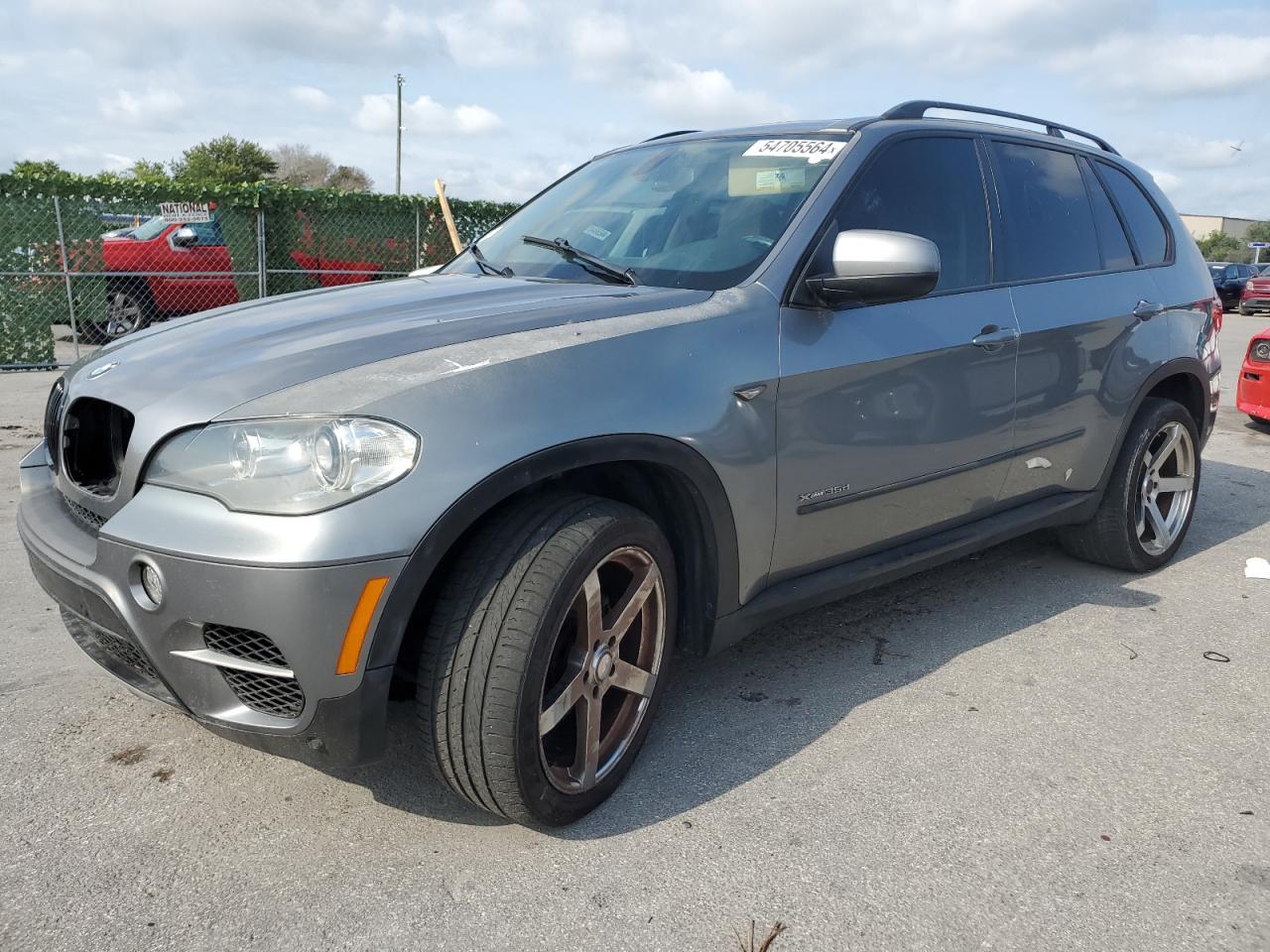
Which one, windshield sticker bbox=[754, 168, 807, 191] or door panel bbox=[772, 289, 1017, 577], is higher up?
windshield sticker bbox=[754, 168, 807, 191]

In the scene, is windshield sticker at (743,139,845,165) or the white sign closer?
windshield sticker at (743,139,845,165)

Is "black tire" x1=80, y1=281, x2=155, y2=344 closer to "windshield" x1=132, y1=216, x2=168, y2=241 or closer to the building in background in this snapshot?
"windshield" x1=132, y1=216, x2=168, y2=241

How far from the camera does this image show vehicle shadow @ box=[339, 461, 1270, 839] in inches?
105

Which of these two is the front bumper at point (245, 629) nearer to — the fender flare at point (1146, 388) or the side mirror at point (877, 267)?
the side mirror at point (877, 267)

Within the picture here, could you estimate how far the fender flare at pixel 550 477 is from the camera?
2.11 metres

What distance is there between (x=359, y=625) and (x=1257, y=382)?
328 inches

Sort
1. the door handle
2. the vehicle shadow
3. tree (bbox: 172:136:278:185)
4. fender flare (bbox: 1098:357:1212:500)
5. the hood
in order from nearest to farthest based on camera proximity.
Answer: the hood, the vehicle shadow, the door handle, fender flare (bbox: 1098:357:1212:500), tree (bbox: 172:136:278:185)

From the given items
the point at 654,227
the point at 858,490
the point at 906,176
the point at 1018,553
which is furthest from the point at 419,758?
the point at 1018,553

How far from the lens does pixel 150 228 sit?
11898 mm

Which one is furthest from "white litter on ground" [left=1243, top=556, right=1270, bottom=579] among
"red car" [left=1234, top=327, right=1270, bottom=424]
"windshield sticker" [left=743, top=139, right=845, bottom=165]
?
"red car" [left=1234, top=327, right=1270, bottom=424]

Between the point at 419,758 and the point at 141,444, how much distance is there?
43.8 inches

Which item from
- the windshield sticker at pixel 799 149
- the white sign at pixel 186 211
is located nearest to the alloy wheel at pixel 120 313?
the white sign at pixel 186 211

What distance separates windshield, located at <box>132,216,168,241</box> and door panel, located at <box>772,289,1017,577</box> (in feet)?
35.4

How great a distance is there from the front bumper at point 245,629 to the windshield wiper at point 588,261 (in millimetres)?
1295
